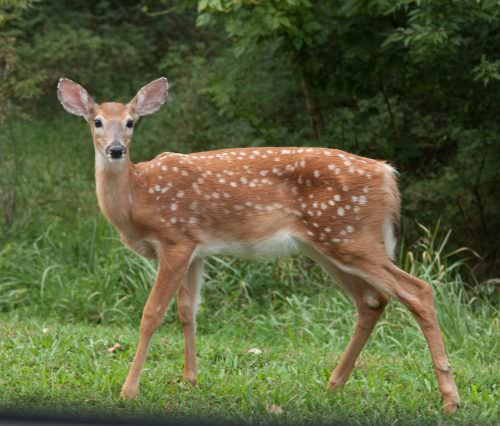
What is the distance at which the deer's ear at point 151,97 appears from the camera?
16.3ft

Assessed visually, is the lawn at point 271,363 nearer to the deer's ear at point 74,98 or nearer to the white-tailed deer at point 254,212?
the white-tailed deer at point 254,212

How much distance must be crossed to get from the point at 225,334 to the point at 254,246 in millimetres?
2032

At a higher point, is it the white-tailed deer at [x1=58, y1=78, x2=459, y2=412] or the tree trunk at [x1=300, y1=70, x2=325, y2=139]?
the white-tailed deer at [x1=58, y1=78, x2=459, y2=412]

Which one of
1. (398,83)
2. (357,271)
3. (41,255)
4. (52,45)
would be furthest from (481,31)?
(52,45)

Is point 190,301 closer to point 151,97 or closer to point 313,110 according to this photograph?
point 151,97

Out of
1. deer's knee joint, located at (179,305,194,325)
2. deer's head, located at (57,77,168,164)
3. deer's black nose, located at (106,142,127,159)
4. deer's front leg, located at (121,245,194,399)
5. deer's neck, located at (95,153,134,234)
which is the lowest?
deer's knee joint, located at (179,305,194,325)

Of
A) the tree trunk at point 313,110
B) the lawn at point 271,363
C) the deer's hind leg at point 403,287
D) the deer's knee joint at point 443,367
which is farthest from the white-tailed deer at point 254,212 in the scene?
the tree trunk at point 313,110

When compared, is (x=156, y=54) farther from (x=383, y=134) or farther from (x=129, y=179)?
(x=129, y=179)

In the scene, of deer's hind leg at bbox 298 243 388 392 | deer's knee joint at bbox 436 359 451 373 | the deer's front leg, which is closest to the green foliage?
deer's hind leg at bbox 298 243 388 392

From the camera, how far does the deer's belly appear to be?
4.80m

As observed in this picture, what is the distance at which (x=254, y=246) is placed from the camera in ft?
15.9

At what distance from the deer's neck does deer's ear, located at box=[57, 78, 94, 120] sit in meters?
Answer: 0.27

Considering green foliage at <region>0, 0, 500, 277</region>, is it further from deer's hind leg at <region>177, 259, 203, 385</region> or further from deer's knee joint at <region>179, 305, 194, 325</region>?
deer's knee joint at <region>179, 305, 194, 325</region>

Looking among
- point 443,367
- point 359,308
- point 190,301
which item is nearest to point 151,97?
point 190,301
